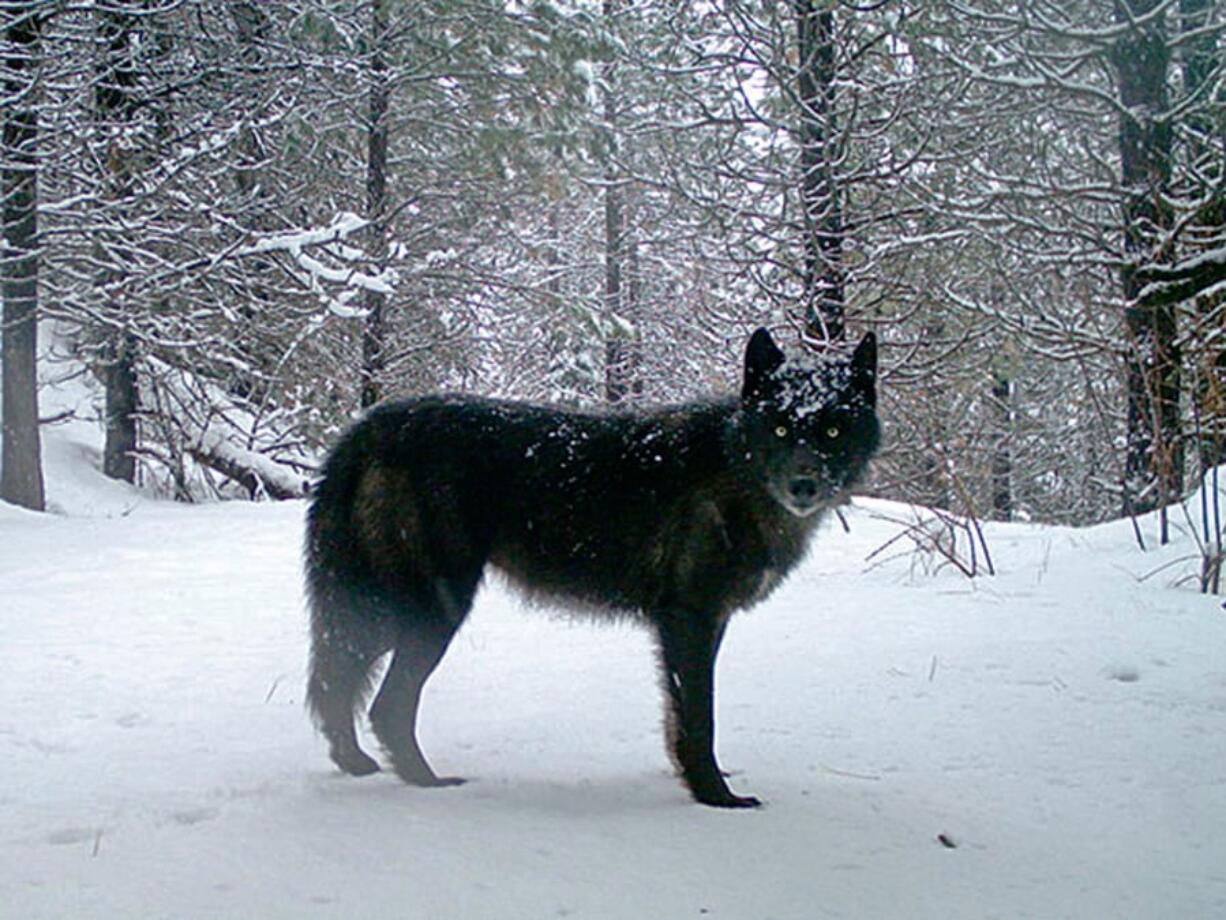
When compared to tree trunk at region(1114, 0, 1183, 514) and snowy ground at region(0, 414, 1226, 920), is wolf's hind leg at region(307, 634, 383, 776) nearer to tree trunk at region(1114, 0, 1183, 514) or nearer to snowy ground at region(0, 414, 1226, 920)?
snowy ground at region(0, 414, 1226, 920)

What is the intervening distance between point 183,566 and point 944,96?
8.14 meters

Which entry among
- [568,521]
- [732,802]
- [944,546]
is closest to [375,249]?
[944,546]

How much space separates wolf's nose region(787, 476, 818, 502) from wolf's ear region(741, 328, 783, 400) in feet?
1.34

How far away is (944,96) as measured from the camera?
10.1 meters

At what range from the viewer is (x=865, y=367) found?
4109 millimetres

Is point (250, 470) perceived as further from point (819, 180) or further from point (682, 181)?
point (819, 180)

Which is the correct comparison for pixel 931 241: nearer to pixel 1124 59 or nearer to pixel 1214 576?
pixel 1124 59

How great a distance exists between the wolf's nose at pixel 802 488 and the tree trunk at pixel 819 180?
6.20 metres

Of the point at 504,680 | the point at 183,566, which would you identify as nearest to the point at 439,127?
the point at 183,566

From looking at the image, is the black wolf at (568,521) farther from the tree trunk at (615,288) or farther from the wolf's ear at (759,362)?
the tree trunk at (615,288)

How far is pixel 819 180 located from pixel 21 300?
8162mm

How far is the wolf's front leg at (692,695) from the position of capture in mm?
3568

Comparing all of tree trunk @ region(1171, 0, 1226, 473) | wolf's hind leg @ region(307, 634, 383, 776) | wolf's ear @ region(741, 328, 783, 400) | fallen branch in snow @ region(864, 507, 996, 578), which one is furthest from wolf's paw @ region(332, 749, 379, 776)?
fallen branch in snow @ region(864, 507, 996, 578)

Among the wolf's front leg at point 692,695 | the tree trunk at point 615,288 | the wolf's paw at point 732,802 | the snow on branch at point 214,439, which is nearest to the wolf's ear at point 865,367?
the wolf's front leg at point 692,695
